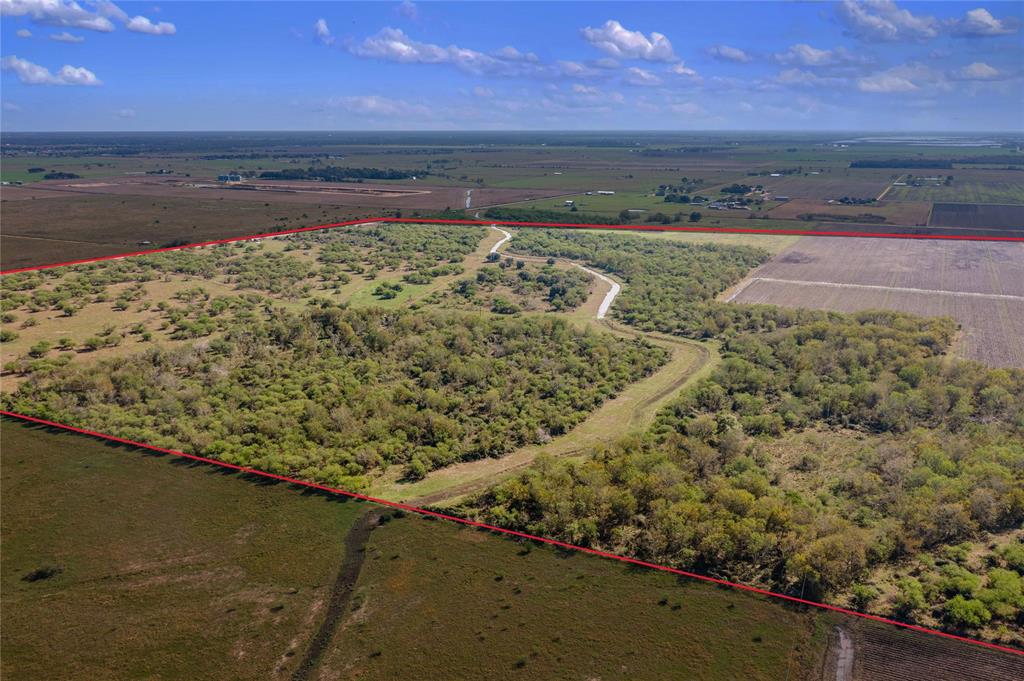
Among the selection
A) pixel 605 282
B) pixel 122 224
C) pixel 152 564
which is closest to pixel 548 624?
pixel 152 564

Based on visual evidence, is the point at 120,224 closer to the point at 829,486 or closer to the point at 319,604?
the point at 319,604

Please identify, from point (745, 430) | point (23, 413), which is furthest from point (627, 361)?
point (23, 413)

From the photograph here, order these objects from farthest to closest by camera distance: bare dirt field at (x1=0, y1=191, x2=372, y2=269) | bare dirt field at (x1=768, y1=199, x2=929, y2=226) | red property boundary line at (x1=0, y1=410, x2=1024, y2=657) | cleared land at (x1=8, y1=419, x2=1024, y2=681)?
bare dirt field at (x1=768, y1=199, x2=929, y2=226) < bare dirt field at (x1=0, y1=191, x2=372, y2=269) < red property boundary line at (x1=0, y1=410, x2=1024, y2=657) < cleared land at (x1=8, y1=419, x2=1024, y2=681)

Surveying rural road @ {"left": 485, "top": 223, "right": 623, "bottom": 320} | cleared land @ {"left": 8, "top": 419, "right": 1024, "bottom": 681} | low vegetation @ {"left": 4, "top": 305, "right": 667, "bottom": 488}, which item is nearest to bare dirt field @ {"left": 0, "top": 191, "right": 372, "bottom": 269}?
rural road @ {"left": 485, "top": 223, "right": 623, "bottom": 320}

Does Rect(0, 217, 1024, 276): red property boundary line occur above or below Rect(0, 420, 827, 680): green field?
above

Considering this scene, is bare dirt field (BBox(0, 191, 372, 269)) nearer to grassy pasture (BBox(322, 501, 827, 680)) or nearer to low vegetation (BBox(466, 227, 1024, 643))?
grassy pasture (BBox(322, 501, 827, 680))
